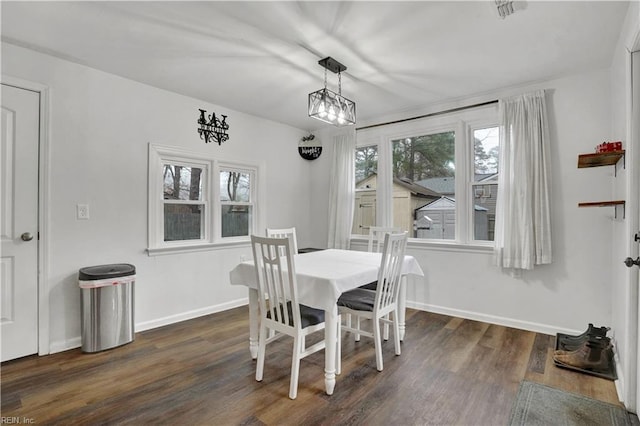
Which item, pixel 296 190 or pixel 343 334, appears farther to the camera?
pixel 296 190

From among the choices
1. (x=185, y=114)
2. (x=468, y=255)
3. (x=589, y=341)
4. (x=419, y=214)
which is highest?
(x=185, y=114)

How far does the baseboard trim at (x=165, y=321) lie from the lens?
270cm

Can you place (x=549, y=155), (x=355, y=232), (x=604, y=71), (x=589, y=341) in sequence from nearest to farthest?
(x=589, y=341)
(x=604, y=71)
(x=549, y=155)
(x=355, y=232)

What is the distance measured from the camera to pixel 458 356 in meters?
2.62

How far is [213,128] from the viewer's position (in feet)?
12.5

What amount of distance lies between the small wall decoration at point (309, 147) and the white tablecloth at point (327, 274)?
89.2 inches

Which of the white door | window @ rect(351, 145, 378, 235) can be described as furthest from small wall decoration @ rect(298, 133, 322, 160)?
the white door

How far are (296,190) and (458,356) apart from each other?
122 inches

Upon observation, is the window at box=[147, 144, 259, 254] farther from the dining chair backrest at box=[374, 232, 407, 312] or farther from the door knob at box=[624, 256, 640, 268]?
the door knob at box=[624, 256, 640, 268]

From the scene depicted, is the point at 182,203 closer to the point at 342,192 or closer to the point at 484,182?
the point at 342,192

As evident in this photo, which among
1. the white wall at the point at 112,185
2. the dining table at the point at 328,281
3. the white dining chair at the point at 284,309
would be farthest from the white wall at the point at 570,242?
the white wall at the point at 112,185

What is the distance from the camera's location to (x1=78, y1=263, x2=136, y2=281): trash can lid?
105 inches

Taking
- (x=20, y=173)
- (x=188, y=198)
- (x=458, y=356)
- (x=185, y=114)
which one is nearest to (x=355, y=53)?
(x=185, y=114)

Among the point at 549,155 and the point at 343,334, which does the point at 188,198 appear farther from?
the point at 549,155
